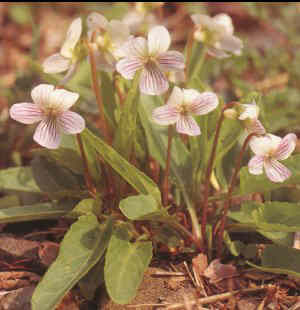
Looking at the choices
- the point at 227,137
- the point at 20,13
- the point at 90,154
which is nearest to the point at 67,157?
the point at 90,154

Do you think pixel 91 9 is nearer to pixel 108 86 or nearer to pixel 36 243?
pixel 108 86

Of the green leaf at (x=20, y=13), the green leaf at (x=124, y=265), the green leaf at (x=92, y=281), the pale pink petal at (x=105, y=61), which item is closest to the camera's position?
the green leaf at (x=124, y=265)

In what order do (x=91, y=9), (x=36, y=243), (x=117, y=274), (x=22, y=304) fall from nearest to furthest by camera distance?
1. (x=117, y=274)
2. (x=22, y=304)
3. (x=36, y=243)
4. (x=91, y=9)

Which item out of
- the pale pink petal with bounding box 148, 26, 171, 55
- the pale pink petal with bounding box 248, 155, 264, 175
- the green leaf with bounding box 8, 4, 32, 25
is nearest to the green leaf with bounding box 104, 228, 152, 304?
the pale pink petal with bounding box 248, 155, 264, 175

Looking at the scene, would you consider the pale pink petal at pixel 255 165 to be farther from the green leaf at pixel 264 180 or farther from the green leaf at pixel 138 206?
the green leaf at pixel 138 206

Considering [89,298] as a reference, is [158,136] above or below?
above

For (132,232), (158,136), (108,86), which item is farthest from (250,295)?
(108,86)

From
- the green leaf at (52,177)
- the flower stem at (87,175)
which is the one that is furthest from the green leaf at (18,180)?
the flower stem at (87,175)
